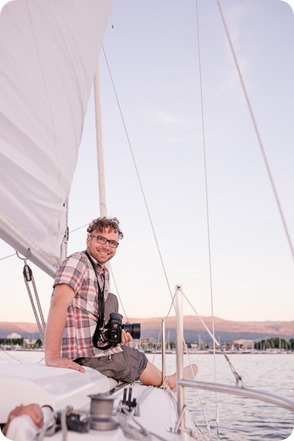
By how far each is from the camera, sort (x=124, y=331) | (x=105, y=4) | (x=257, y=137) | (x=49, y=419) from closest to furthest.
A: (x=49, y=419) → (x=124, y=331) → (x=257, y=137) → (x=105, y=4)

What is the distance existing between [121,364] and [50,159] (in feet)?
4.76

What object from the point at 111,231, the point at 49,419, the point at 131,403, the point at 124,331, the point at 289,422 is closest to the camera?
the point at 49,419

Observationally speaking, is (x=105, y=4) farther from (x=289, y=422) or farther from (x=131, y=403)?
(x=289, y=422)

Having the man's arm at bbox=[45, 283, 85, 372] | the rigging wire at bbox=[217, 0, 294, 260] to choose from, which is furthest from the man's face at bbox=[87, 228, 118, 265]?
the rigging wire at bbox=[217, 0, 294, 260]

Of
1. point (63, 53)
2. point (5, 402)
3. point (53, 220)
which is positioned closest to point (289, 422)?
point (53, 220)

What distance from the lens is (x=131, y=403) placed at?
183 centimetres

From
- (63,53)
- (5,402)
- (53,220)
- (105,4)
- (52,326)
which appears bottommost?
(5,402)

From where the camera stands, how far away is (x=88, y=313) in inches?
107

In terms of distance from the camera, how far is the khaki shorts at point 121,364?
2.77m

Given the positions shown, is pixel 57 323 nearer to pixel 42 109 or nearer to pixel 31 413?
pixel 31 413

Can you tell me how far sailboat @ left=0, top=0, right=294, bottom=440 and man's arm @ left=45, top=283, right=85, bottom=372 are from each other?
0.27 metres

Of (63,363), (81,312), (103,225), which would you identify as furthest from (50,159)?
(63,363)

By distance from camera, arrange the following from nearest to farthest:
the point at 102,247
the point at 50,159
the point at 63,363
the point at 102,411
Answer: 1. the point at 102,411
2. the point at 63,363
3. the point at 102,247
4. the point at 50,159

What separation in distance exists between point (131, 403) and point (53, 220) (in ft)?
7.36
